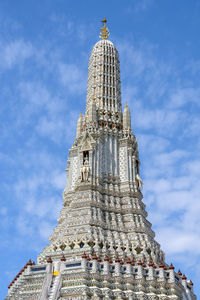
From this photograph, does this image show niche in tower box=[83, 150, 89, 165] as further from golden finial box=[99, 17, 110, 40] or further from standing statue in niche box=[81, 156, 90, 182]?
golden finial box=[99, 17, 110, 40]

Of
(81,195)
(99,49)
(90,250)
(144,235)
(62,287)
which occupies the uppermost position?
(99,49)

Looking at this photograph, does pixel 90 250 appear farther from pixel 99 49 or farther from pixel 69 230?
pixel 99 49

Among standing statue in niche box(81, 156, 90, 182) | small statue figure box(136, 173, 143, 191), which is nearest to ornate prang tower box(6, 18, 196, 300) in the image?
small statue figure box(136, 173, 143, 191)

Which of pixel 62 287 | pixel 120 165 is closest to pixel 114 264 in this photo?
pixel 62 287

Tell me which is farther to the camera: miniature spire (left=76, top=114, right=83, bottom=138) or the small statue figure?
miniature spire (left=76, top=114, right=83, bottom=138)

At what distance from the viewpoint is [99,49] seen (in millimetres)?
54562

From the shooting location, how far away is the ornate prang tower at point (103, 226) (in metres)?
30.4

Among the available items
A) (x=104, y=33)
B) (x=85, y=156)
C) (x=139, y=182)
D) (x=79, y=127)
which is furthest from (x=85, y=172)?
(x=104, y=33)

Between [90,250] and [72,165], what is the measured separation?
13890 mm

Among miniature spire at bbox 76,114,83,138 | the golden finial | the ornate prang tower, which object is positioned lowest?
the ornate prang tower

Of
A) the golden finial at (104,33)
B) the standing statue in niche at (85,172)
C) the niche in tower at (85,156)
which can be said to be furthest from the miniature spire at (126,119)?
the golden finial at (104,33)

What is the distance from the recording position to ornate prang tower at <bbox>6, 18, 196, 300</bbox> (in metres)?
30.4

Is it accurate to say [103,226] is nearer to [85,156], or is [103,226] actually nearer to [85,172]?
[85,172]

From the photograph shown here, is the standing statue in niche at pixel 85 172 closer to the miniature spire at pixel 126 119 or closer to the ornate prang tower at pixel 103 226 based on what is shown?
the ornate prang tower at pixel 103 226
